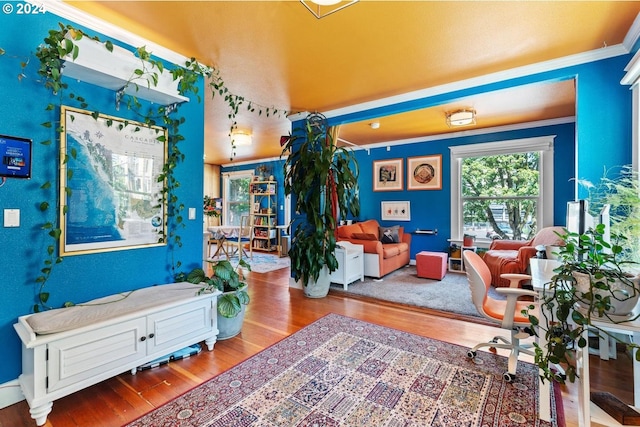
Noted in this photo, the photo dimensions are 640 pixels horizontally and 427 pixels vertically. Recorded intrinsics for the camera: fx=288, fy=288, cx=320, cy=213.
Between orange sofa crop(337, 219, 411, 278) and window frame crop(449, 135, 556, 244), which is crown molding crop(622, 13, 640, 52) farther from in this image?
orange sofa crop(337, 219, 411, 278)

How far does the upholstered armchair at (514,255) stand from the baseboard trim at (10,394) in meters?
4.97

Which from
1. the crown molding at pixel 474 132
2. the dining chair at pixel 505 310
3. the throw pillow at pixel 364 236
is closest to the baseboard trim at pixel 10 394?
the dining chair at pixel 505 310

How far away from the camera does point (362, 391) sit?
187cm

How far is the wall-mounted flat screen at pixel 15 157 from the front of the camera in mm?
1745

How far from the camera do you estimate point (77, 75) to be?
1.97 m

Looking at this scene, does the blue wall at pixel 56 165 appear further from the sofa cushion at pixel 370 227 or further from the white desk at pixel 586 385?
the sofa cushion at pixel 370 227

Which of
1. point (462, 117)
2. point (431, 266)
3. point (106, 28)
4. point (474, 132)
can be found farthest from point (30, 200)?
point (474, 132)

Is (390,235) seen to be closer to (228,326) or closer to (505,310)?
(505,310)

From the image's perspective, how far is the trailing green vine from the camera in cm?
177

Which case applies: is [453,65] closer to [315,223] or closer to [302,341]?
[315,223]

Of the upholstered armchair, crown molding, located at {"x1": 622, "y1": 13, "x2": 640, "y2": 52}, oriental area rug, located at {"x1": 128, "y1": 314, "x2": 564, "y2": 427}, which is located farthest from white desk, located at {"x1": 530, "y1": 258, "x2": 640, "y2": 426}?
the upholstered armchair

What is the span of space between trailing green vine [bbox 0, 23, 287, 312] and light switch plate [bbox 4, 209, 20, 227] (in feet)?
0.38

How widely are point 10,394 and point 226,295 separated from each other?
1.38 metres

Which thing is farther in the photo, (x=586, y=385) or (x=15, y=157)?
(x=15, y=157)
